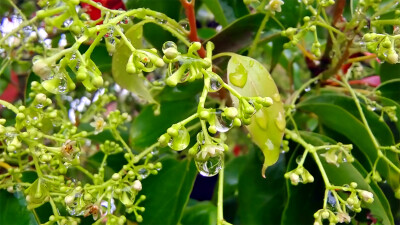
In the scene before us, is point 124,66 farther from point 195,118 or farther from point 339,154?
point 339,154

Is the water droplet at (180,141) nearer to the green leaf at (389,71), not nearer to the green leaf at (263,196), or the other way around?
the green leaf at (263,196)

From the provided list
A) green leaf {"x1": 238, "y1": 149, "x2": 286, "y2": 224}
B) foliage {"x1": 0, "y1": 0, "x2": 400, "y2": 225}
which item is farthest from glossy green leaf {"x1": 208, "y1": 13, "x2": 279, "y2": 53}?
green leaf {"x1": 238, "y1": 149, "x2": 286, "y2": 224}

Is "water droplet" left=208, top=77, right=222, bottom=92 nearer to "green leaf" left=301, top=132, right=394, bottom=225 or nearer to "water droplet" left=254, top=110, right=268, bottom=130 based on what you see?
"water droplet" left=254, top=110, right=268, bottom=130

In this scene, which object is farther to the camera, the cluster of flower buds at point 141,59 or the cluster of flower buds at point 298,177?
the cluster of flower buds at point 298,177

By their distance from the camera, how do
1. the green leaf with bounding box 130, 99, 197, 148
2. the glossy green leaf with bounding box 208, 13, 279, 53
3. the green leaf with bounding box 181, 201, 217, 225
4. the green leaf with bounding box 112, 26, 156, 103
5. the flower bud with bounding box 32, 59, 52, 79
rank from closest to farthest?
the flower bud with bounding box 32, 59, 52, 79, the green leaf with bounding box 112, 26, 156, 103, the glossy green leaf with bounding box 208, 13, 279, 53, the green leaf with bounding box 130, 99, 197, 148, the green leaf with bounding box 181, 201, 217, 225

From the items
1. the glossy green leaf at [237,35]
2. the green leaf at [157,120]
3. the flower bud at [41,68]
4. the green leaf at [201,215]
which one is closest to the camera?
the flower bud at [41,68]

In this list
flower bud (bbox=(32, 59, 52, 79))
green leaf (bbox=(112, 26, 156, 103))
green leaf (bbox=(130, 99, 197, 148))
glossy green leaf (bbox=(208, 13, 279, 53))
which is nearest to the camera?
flower bud (bbox=(32, 59, 52, 79))

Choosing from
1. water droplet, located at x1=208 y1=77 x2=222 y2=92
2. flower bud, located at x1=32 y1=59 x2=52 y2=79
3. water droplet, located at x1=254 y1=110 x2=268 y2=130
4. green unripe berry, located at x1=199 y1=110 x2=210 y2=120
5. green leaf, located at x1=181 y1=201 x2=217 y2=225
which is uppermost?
flower bud, located at x1=32 y1=59 x2=52 y2=79

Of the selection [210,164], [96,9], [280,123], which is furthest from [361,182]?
[96,9]

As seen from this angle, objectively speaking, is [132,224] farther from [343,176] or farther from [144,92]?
[343,176]

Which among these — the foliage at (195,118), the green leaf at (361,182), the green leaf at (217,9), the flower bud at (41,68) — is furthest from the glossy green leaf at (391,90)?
the flower bud at (41,68)
